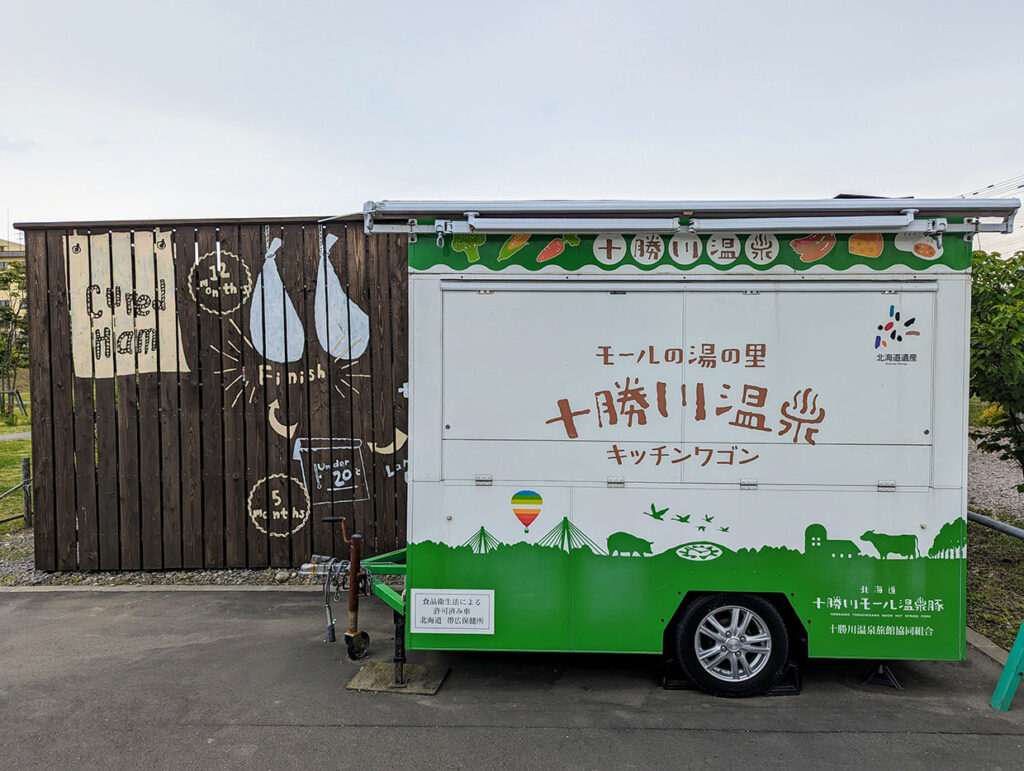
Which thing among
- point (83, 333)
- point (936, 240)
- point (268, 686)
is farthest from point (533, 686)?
point (83, 333)

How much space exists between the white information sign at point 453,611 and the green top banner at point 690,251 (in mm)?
2127

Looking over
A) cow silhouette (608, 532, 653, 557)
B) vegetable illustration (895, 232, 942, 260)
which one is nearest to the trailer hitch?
cow silhouette (608, 532, 653, 557)

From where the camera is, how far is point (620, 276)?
4.37m

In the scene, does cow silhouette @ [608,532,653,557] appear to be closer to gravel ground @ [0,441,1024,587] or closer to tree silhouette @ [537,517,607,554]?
tree silhouette @ [537,517,607,554]

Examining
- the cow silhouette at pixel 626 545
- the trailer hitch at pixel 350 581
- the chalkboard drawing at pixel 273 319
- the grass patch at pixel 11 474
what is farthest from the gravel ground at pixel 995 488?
the grass patch at pixel 11 474

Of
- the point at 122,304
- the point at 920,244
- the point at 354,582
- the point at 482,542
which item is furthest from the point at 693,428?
the point at 122,304

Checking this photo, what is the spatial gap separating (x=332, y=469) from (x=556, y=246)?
394 cm

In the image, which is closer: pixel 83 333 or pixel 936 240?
pixel 936 240

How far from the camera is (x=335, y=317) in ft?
23.2

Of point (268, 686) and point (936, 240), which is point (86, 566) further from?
point (936, 240)

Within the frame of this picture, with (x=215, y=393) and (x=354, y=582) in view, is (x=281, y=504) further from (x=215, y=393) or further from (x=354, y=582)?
(x=354, y=582)

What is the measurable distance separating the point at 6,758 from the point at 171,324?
4389 mm

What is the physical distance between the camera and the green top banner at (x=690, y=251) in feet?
13.9

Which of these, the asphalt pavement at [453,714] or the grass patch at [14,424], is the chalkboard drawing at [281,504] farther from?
the grass patch at [14,424]
